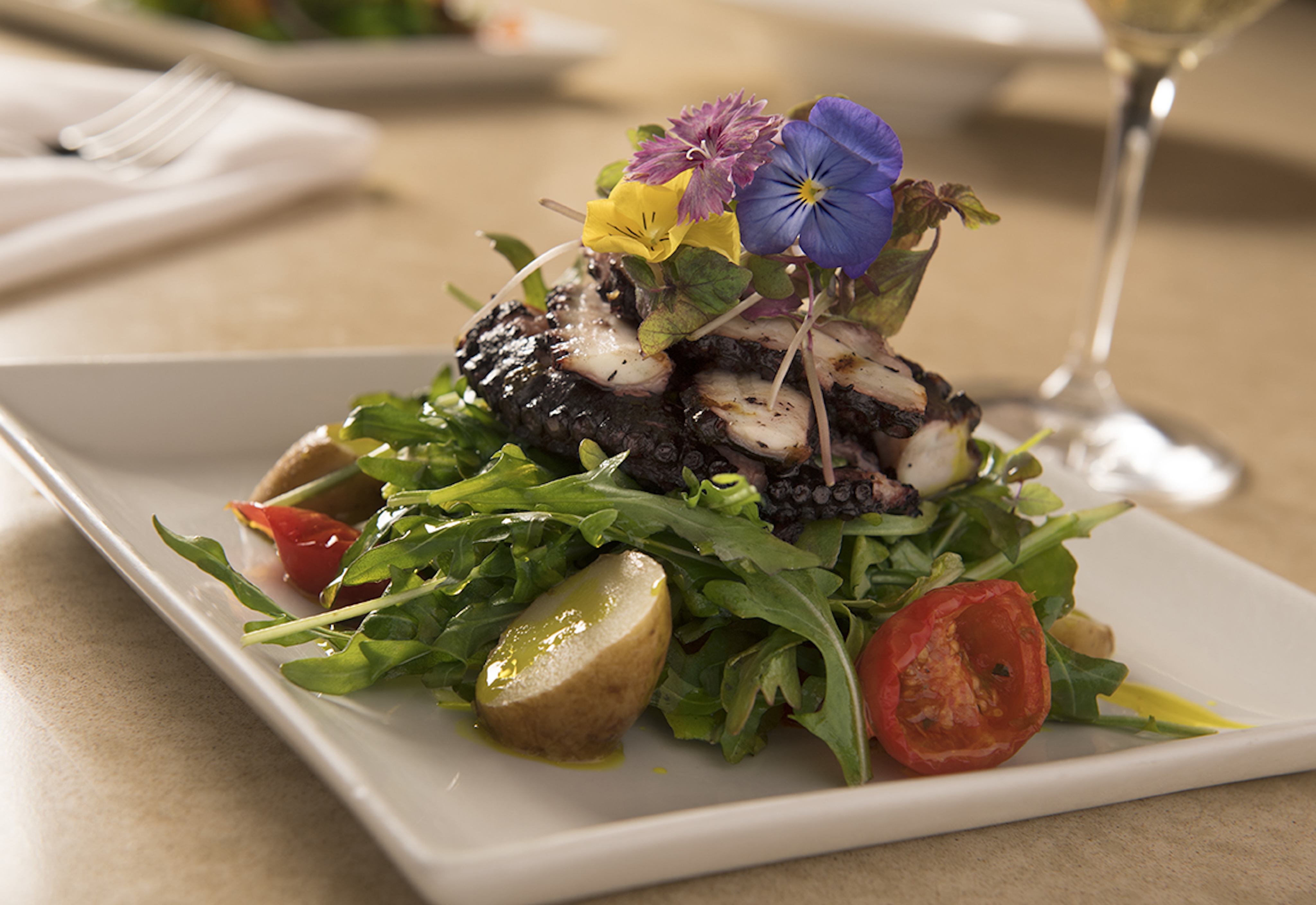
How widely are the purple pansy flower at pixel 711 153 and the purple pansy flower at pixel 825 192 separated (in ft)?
0.07

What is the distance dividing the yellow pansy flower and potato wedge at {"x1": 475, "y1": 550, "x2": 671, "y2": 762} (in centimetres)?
28

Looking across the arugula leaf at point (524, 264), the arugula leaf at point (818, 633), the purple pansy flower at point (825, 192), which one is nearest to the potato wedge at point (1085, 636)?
the arugula leaf at point (818, 633)

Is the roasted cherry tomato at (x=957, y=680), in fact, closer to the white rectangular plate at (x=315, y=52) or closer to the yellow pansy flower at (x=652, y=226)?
the yellow pansy flower at (x=652, y=226)

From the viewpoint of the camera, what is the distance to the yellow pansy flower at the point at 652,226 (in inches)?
43.0

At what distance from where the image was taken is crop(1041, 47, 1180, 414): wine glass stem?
1.90 meters

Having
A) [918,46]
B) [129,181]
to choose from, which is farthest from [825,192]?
[918,46]

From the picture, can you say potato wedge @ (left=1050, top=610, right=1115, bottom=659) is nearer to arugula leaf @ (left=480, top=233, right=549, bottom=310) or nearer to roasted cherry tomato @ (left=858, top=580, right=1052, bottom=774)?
roasted cherry tomato @ (left=858, top=580, right=1052, bottom=774)

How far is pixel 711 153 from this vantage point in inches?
42.2

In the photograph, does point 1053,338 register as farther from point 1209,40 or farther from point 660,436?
point 660,436

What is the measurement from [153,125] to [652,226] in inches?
77.6

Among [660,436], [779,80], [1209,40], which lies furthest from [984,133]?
[660,436]

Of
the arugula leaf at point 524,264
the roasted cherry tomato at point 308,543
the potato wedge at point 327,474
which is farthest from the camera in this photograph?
the arugula leaf at point 524,264

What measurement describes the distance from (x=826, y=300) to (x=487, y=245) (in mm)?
1674

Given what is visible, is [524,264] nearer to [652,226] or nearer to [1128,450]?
[652,226]
